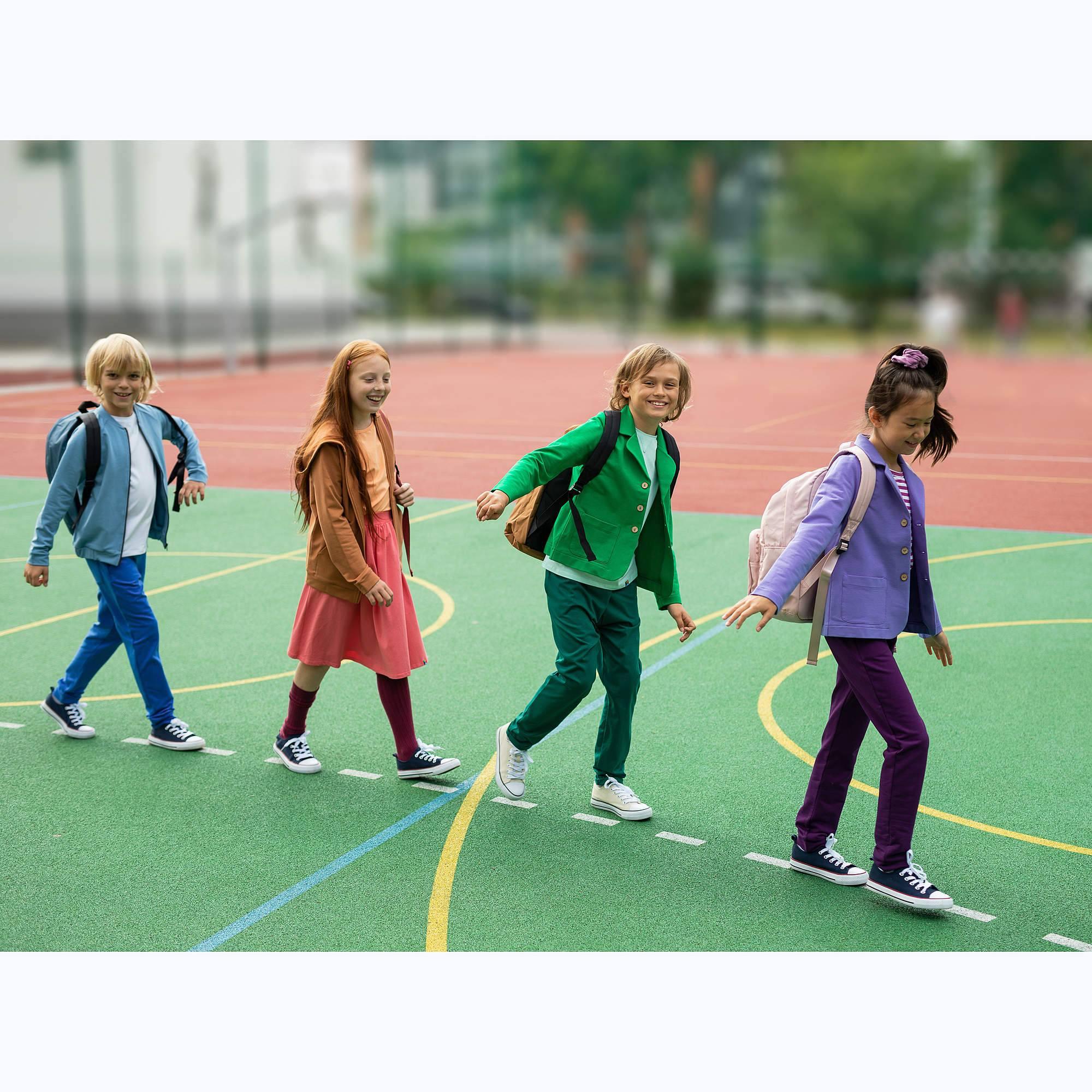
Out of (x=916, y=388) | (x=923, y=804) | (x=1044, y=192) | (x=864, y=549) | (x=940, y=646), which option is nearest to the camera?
(x=916, y=388)

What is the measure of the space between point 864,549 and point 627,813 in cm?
155

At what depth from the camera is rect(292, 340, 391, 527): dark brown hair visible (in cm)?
575

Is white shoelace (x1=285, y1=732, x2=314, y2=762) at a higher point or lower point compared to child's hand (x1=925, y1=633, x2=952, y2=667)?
lower

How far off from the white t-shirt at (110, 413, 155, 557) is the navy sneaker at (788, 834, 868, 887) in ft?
A: 10.5

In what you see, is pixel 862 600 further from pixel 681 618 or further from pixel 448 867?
pixel 448 867

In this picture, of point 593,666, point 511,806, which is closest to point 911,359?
point 593,666

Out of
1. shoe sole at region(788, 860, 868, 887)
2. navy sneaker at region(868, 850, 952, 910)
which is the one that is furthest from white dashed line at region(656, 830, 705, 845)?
navy sneaker at region(868, 850, 952, 910)

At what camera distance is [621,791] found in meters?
5.75

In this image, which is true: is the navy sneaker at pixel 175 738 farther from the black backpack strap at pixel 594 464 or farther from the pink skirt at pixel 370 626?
the black backpack strap at pixel 594 464

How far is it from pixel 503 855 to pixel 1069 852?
2.17 meters

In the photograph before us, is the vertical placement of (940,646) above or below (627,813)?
above

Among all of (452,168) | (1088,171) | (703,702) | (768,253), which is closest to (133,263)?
(452,168)

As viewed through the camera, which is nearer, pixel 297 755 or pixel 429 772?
pixel 429 772

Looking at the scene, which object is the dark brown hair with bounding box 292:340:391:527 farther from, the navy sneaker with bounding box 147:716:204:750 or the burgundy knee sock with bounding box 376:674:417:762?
the navy sneaker with bounding box 147:716:204:750
